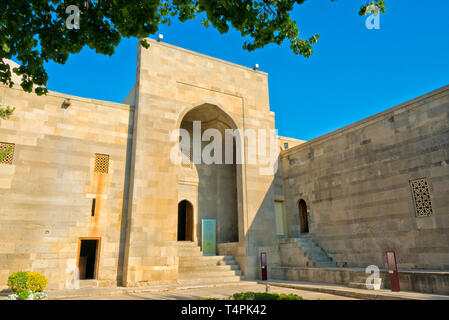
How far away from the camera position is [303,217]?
1512 centimetres

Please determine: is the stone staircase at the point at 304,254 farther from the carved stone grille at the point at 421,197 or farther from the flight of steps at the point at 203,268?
the carved stone grille at the point at 421,197

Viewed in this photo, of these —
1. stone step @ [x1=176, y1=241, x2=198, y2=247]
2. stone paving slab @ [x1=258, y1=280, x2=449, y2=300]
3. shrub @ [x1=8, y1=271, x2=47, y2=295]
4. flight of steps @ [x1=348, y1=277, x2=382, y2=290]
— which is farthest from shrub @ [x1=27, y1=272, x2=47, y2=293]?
flight of steps @ [x1=348, y1=277, x2=382, y2=290]

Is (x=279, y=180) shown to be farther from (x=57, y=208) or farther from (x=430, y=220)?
(x=57, y=208)

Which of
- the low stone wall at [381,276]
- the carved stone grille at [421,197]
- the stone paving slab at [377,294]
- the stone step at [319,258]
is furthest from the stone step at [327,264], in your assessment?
the carved stone grille at [421,197]

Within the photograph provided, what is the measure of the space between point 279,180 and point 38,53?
1224 centimetres

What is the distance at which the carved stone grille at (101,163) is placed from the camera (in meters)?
12.5

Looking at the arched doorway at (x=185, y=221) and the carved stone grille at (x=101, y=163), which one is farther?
the arched doorway at (x=185, y=221)

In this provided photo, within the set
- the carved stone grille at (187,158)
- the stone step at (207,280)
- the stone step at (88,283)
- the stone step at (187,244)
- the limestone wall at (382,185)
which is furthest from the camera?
Answer: the carved stone grille at (187,158)

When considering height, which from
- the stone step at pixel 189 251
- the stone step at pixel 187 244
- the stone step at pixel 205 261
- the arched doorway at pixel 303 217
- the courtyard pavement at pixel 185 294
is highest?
the arched doorway at pixel 303 217

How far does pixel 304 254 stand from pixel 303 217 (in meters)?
2.24

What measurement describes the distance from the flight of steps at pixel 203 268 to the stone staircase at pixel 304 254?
Answer: 220 centimetres

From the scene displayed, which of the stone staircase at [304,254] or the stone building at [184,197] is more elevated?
the stone building at [184,197]
